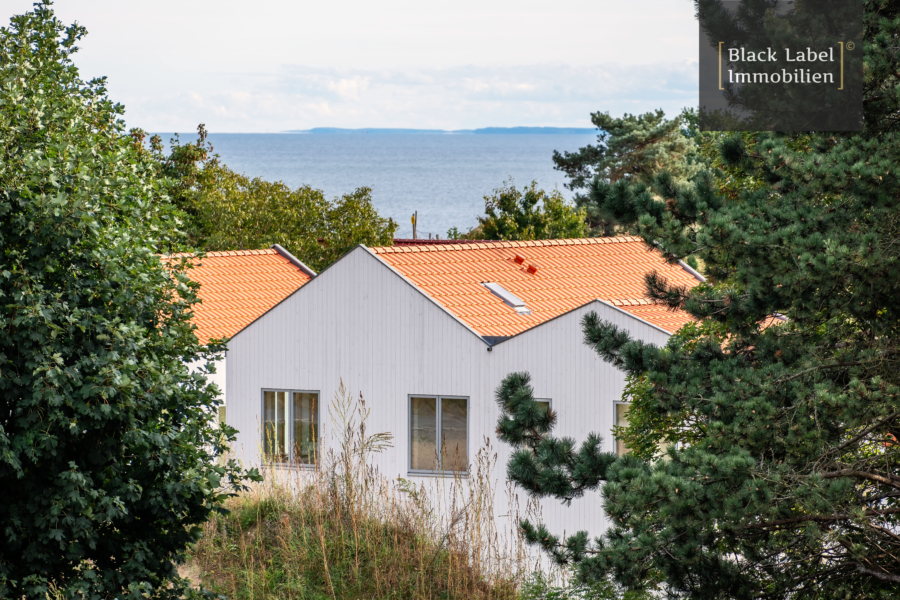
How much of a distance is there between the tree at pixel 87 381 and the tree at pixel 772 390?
2.89 m

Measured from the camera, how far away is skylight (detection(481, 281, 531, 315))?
19.2 m

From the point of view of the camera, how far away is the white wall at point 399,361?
16469 millimetres

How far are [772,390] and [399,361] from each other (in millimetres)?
10861

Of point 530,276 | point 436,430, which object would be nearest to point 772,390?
point 436,430

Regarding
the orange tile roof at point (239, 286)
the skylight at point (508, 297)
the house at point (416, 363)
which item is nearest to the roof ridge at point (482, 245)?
the house at point (416, 363)

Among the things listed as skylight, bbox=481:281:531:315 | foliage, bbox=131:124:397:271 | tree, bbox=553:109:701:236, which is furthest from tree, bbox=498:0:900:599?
tree, bbox=553:109:701:236

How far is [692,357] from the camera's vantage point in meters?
8.28

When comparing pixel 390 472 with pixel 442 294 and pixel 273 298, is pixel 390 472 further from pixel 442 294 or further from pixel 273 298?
pixel 273 298

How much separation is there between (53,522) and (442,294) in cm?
1181

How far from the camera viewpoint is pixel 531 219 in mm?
38469

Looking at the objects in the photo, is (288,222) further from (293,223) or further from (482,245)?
(482,245)

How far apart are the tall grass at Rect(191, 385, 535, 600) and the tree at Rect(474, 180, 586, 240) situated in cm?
2688

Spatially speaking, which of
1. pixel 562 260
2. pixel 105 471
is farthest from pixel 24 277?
pixel 562 260

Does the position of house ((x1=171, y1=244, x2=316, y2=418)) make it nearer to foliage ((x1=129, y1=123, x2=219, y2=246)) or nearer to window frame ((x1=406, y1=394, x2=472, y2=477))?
window frame ((x1=406, y1=394, x2=472, y2=477))
